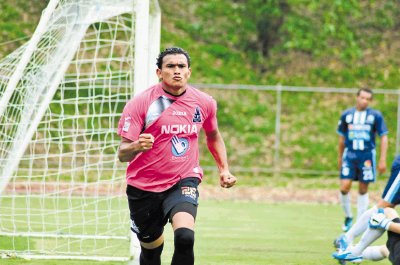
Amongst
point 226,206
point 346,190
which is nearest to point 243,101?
point 226,206

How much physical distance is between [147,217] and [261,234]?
5.04 meters

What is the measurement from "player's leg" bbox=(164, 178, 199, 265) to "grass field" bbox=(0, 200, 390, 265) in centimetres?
219

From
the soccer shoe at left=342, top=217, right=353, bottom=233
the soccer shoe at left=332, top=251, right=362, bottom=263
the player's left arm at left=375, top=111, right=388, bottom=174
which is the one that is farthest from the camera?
the player's left arm at left=375, top=111, right=388, bottom=174

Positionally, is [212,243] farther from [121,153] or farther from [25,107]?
[121,153]

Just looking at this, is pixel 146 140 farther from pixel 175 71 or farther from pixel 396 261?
pixel 396 261

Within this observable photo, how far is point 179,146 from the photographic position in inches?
276

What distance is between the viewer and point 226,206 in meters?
15.8

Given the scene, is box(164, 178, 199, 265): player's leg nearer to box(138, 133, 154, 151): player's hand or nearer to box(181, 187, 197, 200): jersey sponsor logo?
box(181, 187, 197, 200): jersey sponsor logo

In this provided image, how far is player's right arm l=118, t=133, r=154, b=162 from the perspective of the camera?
6.33 metres

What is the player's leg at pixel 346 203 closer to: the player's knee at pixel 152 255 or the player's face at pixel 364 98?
the player's face at pixel 364 98

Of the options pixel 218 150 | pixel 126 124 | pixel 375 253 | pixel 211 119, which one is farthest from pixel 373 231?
pixel 126 124

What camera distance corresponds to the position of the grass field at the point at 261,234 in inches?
372

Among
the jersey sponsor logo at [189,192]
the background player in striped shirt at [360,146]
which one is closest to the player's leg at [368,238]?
the jersey sponsor logo at [189,192]

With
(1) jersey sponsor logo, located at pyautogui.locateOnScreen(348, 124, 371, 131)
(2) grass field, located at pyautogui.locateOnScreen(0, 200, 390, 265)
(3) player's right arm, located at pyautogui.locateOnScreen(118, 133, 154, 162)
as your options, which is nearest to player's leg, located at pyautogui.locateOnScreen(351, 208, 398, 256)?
(2) grass field, located at pyautogui.locateOnScreen(0, 200, 390, 265)
